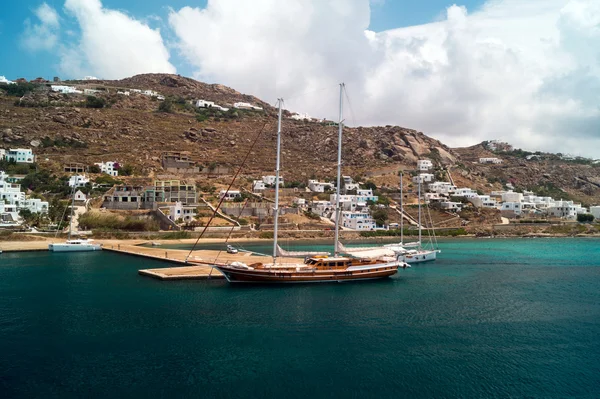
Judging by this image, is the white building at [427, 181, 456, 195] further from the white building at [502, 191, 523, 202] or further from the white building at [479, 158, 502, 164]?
the white building at [479, 158, 502, 164]

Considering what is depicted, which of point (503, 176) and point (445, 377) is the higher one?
point (503, 176)

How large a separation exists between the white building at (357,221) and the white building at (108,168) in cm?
4463

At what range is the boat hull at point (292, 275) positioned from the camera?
110 ft

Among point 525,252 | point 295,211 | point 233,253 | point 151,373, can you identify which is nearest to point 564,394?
point 151,373

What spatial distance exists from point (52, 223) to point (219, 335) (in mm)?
49152

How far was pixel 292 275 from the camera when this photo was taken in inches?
1351

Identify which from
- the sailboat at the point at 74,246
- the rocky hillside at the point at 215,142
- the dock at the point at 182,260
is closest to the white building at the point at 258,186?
the rocky hillside at the point at 215,142

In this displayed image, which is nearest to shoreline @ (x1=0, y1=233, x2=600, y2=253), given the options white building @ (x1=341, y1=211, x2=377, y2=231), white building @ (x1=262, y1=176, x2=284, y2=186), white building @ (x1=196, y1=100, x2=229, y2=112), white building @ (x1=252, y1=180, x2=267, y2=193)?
white building @ (x1=341, y1=211, x2=377, y2=231)

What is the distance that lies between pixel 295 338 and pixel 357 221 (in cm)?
5628

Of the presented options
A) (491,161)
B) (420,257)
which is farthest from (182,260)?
(491,161)

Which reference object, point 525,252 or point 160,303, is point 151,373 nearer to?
point 160,303

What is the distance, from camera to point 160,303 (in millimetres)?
28016

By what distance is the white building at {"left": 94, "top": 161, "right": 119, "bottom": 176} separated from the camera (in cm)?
8312

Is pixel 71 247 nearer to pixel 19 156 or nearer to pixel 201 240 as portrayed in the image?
pixel 201 240
